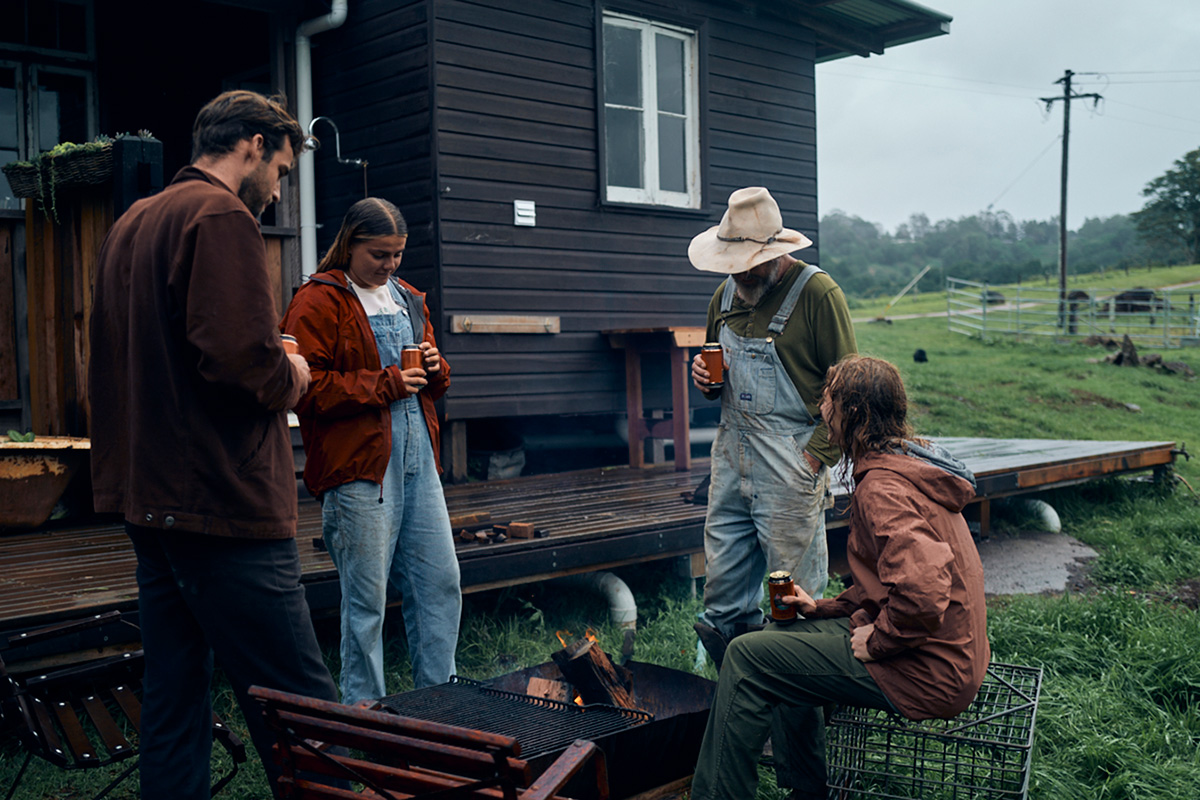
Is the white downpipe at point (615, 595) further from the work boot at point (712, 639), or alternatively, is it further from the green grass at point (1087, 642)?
the work boot at point (712, 639)

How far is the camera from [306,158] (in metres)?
7.01

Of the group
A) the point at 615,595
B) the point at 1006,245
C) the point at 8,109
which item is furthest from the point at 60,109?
the point at 1006,245

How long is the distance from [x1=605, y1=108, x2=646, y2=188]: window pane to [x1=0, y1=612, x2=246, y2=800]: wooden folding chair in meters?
5.46

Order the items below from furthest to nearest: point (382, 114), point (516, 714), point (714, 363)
A: point (382, 114), point (714, 363), point (516, 714)

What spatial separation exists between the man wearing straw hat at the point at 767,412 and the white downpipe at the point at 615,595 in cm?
121

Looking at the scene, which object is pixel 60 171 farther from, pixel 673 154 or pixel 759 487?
pixel 673 154

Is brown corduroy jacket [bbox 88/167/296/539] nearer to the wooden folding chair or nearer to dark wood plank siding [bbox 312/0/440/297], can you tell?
the wooden folding chair

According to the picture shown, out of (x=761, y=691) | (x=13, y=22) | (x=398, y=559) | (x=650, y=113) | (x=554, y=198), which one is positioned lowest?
(x=761, y=691)

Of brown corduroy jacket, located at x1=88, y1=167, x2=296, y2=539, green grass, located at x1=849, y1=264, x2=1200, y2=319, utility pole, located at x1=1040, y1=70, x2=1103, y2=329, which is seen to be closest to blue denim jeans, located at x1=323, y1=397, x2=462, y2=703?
brown corduroy jacket, located at x1=88, y1=167, x2=296, y2=539

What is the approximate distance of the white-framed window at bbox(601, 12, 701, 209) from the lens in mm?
7742

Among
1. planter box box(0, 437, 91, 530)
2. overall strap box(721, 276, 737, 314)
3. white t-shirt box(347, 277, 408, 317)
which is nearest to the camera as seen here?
white t-shirt box(347, 277, 408, 317)

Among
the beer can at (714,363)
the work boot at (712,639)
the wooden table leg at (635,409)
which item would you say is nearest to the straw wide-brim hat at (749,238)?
the beer can at (714,363)

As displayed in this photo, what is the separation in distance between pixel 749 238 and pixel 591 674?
1.61 meters

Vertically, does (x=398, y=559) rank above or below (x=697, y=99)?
below
